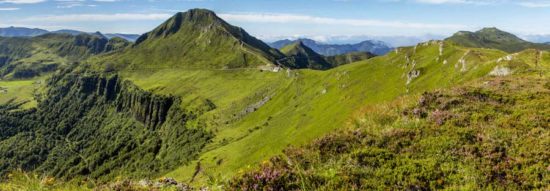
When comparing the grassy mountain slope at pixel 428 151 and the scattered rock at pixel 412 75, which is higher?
the grassy mountain slope at pixel 428 151

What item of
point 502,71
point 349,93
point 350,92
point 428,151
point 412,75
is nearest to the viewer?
point 428,151

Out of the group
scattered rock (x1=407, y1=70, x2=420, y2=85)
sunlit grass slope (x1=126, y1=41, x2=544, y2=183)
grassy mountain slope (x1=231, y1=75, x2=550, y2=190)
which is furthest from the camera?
scattered rock (x1=407, y1=70, x2=420, y2=85)

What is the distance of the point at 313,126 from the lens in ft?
436

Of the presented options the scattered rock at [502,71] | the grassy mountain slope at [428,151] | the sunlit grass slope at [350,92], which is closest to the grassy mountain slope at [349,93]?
the sunlit grass slope at [350,92]

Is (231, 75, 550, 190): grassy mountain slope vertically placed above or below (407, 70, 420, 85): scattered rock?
above

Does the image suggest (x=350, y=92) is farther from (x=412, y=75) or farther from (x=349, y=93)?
(x=412, y=75)

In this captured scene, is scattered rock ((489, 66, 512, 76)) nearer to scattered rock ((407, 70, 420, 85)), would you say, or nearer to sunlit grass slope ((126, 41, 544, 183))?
sunlit grass slope ((126, 41, 544, 183))

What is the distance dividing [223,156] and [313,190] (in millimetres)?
159333

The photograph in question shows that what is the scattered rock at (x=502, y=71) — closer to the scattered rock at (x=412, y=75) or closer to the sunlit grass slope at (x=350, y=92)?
the sunlit grass slope at (x=350, y=92)

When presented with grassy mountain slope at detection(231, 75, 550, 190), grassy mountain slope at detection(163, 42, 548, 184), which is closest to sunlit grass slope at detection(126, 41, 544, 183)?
grassy mountain slope at detection(163, 42, 548, 184)

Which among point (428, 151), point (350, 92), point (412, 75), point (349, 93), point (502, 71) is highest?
point (502, 71)

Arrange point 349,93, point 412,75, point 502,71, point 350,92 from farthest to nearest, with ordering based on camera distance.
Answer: point 350,92
point 349,93
point 412,75
point 502,71

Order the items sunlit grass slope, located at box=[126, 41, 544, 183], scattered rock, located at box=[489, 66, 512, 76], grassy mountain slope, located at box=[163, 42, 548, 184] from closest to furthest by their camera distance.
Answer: scattered rock, located at box=[489, 66, 512, 76] < grassy mountain slope, located at box=[163, 42, 548, 184] < sunlit grass slope, located at box=[126, 41, 544, 183]

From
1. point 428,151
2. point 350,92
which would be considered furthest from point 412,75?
point 428,151
